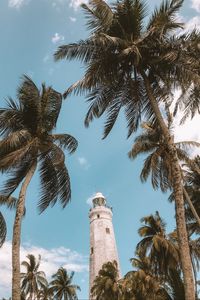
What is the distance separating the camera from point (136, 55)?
1283cm

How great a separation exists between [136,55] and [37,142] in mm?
4824

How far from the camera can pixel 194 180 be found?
29344 millimetres

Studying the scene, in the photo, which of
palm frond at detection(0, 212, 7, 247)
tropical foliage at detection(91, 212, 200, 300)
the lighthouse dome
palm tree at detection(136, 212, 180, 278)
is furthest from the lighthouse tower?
palm frond at detection(0, 212, 7, 247)

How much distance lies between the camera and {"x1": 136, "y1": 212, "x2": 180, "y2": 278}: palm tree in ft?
88.2

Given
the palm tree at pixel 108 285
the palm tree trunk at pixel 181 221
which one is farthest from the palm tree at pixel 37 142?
the palm tree at pixel 108 285

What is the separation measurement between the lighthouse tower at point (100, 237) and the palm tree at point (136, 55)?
39.6m

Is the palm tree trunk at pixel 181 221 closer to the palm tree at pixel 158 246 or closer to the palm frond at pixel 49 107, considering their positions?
the palm frond at pixel 49 107

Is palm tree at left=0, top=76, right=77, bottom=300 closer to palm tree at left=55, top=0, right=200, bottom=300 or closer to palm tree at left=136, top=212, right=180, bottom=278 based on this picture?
palm tree at left=55, top=0, right=200, bottom=300

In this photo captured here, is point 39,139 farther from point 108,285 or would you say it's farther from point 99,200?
point 99,200

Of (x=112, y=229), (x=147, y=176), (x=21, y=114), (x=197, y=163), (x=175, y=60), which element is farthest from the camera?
(x=112, y=229)

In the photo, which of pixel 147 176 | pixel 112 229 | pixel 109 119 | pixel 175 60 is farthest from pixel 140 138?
pixel 112 229

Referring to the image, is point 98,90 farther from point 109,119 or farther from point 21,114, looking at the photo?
point 21,114

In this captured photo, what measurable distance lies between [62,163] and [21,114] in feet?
8.29

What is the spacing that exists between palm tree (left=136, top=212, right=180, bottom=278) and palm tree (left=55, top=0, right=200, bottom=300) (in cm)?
1554
